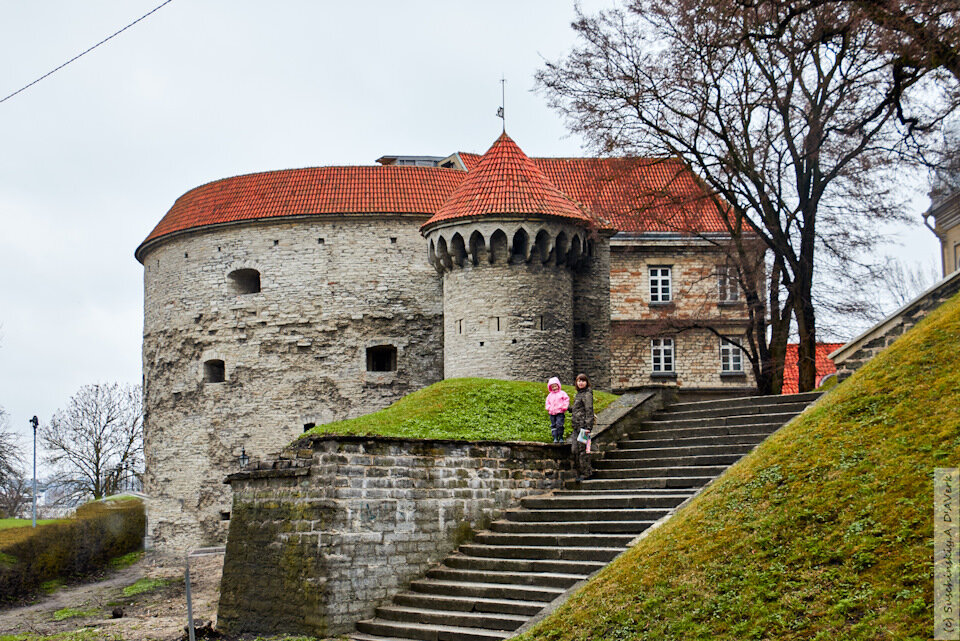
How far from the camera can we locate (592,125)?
2297 centimetres

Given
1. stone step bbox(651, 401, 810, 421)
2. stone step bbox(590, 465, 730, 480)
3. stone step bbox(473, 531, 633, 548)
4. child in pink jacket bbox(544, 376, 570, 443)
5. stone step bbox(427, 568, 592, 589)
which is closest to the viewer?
stone step bbox(427, 568, 592, 589)

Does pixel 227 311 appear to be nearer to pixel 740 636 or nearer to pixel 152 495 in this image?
pixel 152 495

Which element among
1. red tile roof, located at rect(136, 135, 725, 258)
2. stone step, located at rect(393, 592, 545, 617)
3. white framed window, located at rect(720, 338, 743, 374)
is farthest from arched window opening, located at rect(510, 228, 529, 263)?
stone step, located at rect(393, 592, 545, 617)

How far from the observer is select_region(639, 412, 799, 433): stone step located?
1526 centimetres

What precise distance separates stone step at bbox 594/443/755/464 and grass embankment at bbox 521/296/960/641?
8.76 ft

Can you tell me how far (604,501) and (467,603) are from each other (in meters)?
2.48

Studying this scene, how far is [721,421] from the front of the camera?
15906 mm

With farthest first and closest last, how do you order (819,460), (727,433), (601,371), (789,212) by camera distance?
(601,371) → (789,212) → (727,433) → (819,460)

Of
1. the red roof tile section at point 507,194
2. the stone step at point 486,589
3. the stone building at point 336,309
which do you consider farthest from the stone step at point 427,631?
the stone building at point 336,309

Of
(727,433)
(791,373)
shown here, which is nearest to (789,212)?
(727,433)

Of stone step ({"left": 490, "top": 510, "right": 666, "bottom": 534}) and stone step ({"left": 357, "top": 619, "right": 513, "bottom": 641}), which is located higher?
stone step ({"left": 490, "top": 510, "right": 666, "bottom": 534})

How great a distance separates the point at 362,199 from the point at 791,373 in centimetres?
1552

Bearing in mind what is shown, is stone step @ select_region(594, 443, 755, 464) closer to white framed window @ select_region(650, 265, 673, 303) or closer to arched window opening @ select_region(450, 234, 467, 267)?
arched window opening @ select_region(450, 234, 467, 267)

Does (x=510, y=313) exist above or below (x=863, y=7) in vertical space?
below
